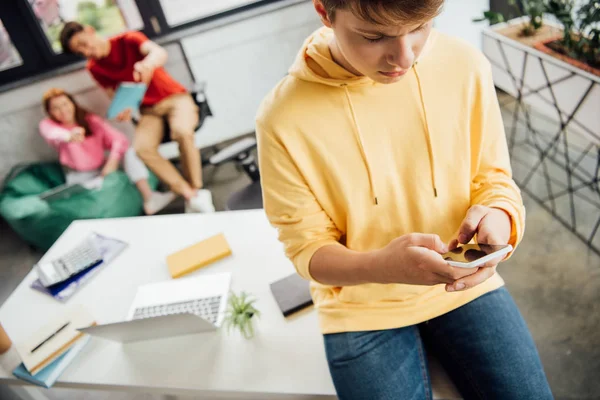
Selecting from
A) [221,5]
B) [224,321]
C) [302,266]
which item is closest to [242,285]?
[224,321]

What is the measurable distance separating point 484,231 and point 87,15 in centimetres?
350

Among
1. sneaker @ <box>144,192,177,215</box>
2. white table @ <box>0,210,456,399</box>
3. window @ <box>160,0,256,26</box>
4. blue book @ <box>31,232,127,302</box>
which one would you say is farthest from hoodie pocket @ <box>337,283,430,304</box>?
window @ <box>160,0,256,26</box>

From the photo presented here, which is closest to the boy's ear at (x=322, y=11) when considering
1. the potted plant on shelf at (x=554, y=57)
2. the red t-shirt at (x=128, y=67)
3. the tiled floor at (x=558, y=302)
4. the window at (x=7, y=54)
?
the potted plant on shelf at (x=554, y=57)

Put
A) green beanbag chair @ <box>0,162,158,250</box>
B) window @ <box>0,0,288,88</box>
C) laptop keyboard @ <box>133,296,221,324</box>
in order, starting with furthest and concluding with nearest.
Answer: window @ <box>0,0,288,88</box>
green beanbag chair @ <box>0,162,158,250</box>
laptop keyboard @ <box>133,296,221,324</box>

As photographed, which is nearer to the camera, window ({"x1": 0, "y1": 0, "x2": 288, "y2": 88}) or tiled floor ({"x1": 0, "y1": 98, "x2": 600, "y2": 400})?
tiled floor ({"x1": 0, "y1": 98, "x2": 600, "y2": 400})

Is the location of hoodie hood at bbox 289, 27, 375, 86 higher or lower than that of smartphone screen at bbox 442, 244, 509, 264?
higher

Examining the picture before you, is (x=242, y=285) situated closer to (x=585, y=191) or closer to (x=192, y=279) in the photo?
(x=192, y=279)

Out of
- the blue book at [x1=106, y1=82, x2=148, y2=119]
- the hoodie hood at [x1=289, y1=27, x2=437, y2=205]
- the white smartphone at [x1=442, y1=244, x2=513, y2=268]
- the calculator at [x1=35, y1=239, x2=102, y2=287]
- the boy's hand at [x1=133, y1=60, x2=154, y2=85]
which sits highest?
the hoodie hood at [x1=289, y1=27, x2=437, y2=205]

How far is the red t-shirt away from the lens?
2979mm

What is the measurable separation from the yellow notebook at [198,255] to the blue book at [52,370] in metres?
0.32

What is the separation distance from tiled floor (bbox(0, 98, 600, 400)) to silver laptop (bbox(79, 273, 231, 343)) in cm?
67

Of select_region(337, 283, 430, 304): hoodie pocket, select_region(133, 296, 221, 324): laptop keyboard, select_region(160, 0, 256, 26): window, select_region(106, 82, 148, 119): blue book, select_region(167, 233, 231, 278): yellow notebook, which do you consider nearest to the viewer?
select_region(337, 283, 430, 304): hoodie pocket

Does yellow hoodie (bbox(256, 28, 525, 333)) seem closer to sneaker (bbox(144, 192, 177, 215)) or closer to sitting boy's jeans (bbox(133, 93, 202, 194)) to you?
sitting boy's jeans (bbox(133, 93, 202, 194))

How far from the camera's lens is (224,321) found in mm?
1214
